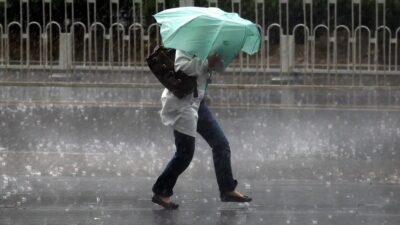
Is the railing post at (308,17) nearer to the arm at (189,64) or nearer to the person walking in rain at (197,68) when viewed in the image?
the person walking in rain at (197,68)

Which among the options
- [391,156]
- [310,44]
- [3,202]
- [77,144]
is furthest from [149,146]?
[310,44]

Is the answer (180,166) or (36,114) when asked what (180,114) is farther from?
(36,114)

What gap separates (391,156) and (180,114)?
3.76m

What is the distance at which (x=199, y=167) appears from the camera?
36.1 ft

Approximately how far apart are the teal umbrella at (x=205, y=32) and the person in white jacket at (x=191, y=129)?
104mm

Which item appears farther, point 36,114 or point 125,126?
point 36,114

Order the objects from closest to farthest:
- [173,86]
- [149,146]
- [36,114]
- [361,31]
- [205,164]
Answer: [173,86]
[205,164]
[149,146]
[36,114]
[361,31]

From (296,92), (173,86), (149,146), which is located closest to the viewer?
(173,86)

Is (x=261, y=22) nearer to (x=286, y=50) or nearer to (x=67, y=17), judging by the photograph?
(x=286, y=50)

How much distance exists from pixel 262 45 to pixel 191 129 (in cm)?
1082

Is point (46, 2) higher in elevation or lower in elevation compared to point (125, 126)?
higher

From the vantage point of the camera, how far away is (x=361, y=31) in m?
19.7

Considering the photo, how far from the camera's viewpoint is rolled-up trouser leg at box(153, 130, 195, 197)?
28.8 ft

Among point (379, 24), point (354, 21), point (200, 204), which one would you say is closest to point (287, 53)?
point (354, 21)
